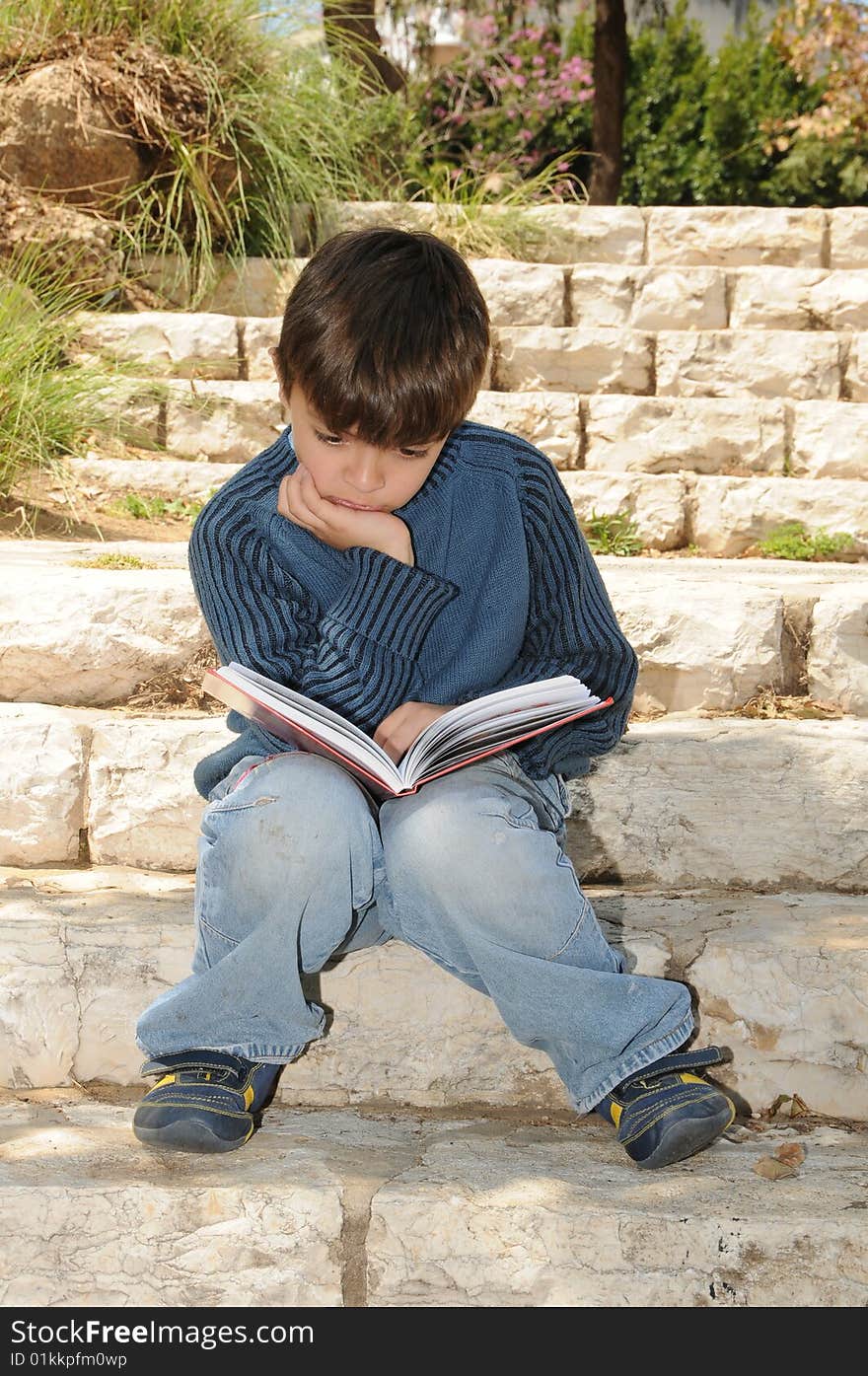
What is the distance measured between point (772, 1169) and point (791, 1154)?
5 cm

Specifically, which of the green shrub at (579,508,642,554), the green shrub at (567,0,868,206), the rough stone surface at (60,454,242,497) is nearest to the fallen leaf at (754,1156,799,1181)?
the green shrub at (579,508,642,554)

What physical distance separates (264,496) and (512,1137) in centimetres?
98

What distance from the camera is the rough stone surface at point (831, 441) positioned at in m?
4.22

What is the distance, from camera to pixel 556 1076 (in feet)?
6.18

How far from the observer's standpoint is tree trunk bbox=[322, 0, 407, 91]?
20.5 feet

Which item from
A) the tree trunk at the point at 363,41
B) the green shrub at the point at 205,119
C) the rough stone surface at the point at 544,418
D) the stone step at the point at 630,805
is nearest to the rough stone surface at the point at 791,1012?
the stone step at the point at 630,805

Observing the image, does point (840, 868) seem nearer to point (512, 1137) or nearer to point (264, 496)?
point (512, 1137)

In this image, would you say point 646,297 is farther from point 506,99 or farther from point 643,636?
point 506,99

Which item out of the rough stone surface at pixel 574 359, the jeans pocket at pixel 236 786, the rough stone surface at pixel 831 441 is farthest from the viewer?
the rough stone surface at pixel 574 359

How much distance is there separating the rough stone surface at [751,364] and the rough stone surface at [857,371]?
0.04 metres

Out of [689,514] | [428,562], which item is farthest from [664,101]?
[428,562]

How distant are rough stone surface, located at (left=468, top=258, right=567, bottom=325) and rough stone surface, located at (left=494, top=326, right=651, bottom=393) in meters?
0.14

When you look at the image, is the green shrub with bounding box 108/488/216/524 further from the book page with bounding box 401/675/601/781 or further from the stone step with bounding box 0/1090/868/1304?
the stone step with bounding box 0/1090/868/1304

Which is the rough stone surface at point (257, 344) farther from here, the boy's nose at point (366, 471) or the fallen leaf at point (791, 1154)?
the fallen leaf at point (791, 1154)
